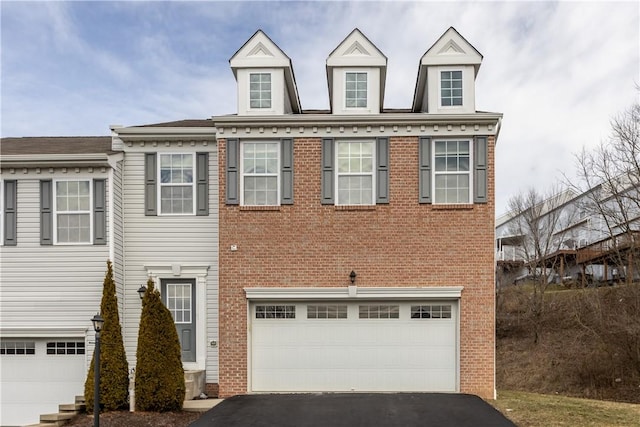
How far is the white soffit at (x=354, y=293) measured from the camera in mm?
11516

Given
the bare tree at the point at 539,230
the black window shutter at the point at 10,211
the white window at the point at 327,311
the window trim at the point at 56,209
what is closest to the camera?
the white window at the point at 327,311

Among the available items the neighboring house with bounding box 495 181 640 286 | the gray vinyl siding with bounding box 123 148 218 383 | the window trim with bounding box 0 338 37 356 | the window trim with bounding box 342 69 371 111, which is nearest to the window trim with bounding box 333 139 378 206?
the window trim with bounding box 342 69 371 111

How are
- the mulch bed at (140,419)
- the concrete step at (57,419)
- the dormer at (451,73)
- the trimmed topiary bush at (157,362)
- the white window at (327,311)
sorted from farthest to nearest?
the dormer at (451,73)
the white window at (327,311)
the trimmed topiary bush at (157,362)
the concrete step at (57,419)
the mulch bed at (140,419)

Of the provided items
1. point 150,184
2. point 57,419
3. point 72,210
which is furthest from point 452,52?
point 57,419

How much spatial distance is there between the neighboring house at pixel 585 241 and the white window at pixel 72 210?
701 inches

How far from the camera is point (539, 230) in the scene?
2648 centimetres

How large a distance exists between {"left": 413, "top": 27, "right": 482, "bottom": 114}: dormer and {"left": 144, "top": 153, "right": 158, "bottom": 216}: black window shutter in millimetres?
6470

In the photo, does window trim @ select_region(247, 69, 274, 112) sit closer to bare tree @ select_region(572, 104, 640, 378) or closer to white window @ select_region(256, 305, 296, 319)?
white window @ select_region(256, 305, 296, 319)

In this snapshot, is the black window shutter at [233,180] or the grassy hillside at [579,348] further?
Result: the grassy hillside at [579,348]

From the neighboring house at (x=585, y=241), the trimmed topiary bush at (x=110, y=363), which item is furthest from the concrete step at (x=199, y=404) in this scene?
the neighboring house at (x=585, y=241)

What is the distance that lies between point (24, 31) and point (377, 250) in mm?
11672

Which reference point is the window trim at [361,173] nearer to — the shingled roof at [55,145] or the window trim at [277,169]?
the window trim at [277,169]

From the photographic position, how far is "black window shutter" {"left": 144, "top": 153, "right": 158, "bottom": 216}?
1235 centimetres

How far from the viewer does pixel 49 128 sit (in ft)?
60.9
